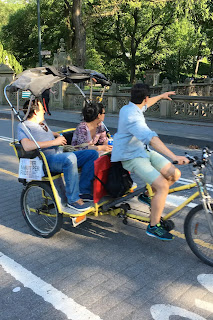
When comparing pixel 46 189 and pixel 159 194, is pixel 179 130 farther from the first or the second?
pixel 159 194

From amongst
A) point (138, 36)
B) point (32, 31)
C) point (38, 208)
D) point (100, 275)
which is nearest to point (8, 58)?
point (32, 31)

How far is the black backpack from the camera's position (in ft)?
13.2

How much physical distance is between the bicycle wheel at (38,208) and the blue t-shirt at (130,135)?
115 centimetres

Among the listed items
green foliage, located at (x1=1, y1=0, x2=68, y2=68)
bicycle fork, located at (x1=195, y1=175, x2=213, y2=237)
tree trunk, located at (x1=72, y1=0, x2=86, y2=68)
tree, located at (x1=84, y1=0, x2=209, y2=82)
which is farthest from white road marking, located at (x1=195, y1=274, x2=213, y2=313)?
green foliage, located at (x1=1, y1=0, x2=68, y2=68)

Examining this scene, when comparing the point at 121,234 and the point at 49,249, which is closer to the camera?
the point at 49,249

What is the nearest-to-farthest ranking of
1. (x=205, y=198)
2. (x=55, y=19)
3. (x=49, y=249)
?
(x=205, y=198)
(x=49, y=249)
(x=55, y=19)

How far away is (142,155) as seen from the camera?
386cm

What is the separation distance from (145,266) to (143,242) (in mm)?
563

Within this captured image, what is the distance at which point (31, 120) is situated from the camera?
444cm

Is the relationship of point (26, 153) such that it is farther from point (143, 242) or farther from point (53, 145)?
point (143, 242)

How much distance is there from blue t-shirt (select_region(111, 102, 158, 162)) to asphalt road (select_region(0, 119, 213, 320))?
1.14 metres

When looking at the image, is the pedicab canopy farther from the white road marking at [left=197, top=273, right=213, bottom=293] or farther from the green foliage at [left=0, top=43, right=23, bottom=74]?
the green foliage at [left=0, top=43, right=23, bottom=74]

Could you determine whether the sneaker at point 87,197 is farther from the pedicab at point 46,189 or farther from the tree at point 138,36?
the tree at point 138,36

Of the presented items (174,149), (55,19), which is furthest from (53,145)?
(55,19)
